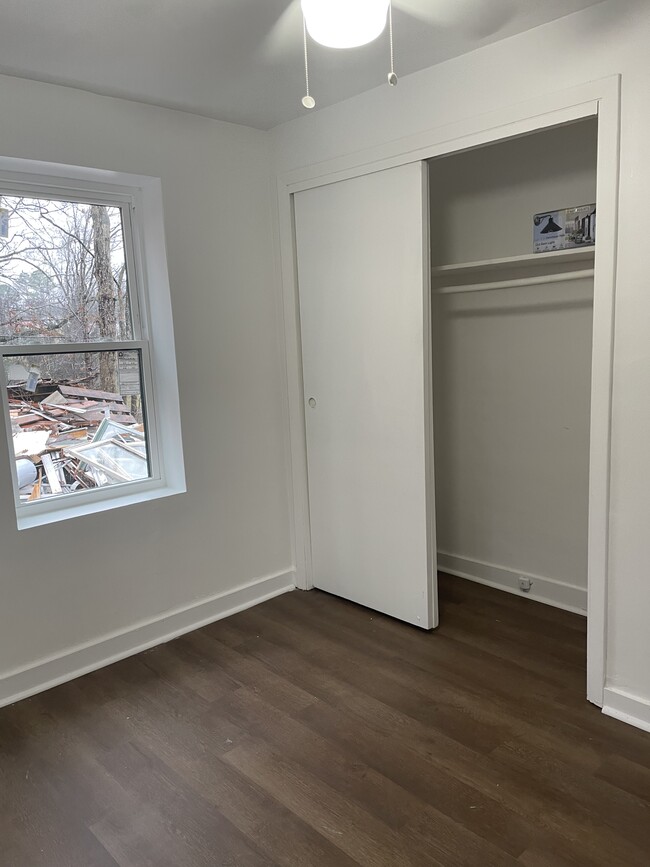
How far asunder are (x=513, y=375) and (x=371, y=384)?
80 centimetres

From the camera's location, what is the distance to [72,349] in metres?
2.84

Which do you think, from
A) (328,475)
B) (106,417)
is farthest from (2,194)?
(328,475)

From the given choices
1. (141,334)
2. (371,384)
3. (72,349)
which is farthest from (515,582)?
(72,349)

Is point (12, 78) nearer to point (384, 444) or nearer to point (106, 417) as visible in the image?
point (106, 417)

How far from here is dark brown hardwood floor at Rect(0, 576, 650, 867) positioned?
1.84 meters

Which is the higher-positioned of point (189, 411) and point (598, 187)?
point (598, 187)

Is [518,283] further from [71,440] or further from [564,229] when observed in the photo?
[71,440]

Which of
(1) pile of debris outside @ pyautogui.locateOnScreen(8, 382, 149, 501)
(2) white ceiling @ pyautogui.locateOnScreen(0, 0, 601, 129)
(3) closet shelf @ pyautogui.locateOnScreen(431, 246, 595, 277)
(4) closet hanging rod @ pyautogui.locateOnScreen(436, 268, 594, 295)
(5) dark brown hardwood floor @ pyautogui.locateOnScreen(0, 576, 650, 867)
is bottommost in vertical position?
(5) dark brown hardwood floor @ pyautogui.locateOnScreen(0, 576, 650, 867)

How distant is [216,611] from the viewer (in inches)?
129

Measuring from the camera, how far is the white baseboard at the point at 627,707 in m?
2.27

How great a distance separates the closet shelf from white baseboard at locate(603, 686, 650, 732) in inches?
68.6

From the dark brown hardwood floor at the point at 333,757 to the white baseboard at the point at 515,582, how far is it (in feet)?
0.41

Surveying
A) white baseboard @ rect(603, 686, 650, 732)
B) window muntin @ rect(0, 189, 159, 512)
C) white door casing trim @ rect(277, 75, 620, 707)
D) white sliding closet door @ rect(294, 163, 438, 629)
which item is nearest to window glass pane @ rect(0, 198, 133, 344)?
window muntin @ rect(0, 189, 159, 512)

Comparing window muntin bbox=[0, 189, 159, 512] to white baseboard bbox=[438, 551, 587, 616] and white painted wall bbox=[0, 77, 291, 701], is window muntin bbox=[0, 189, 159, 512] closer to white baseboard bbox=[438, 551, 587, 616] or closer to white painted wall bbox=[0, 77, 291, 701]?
white painted wall bbox=[0, 77, 291, 701]
